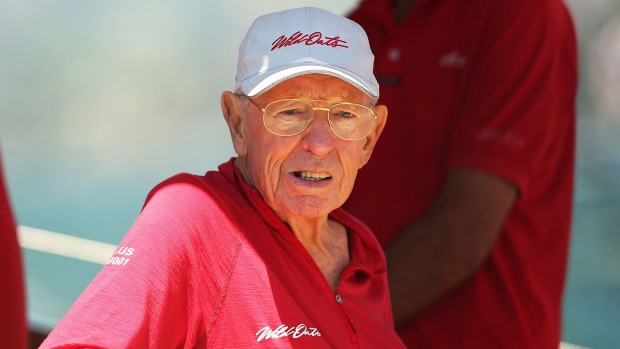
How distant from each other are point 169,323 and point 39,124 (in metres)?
8.63

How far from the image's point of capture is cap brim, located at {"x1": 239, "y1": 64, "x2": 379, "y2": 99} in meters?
2.04

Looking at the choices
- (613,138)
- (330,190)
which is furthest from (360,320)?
(613,138)

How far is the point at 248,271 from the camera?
1967 millimetres

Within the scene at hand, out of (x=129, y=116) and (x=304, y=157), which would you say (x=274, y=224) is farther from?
(x=129, y=116)

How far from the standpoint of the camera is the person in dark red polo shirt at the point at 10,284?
195cm

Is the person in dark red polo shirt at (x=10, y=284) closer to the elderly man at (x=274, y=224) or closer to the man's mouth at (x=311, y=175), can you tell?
the elderly man at (x=274, y=224)

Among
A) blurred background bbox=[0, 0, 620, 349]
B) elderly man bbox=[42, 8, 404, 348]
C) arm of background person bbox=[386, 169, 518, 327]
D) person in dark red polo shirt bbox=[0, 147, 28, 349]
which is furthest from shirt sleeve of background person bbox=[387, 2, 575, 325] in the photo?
blurred background bbox=[0, 0, 620, 349]

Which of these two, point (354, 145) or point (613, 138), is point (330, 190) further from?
point (613, 138)

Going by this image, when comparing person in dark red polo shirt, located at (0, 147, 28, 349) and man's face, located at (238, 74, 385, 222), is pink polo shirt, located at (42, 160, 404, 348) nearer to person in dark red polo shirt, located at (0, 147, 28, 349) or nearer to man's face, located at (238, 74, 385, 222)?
man's face, located at (238, 74, 385, 222)

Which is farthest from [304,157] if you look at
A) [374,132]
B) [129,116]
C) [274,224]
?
[129,116]

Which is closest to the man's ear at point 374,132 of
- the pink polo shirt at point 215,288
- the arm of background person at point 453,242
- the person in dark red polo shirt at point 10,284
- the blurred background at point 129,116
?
the pink polo shirt at point 215,288

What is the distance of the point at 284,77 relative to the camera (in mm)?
2037

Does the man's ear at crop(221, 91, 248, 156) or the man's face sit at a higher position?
the man's ear at crop(221, 91, 248, 156)

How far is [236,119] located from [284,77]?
0.69 ft
